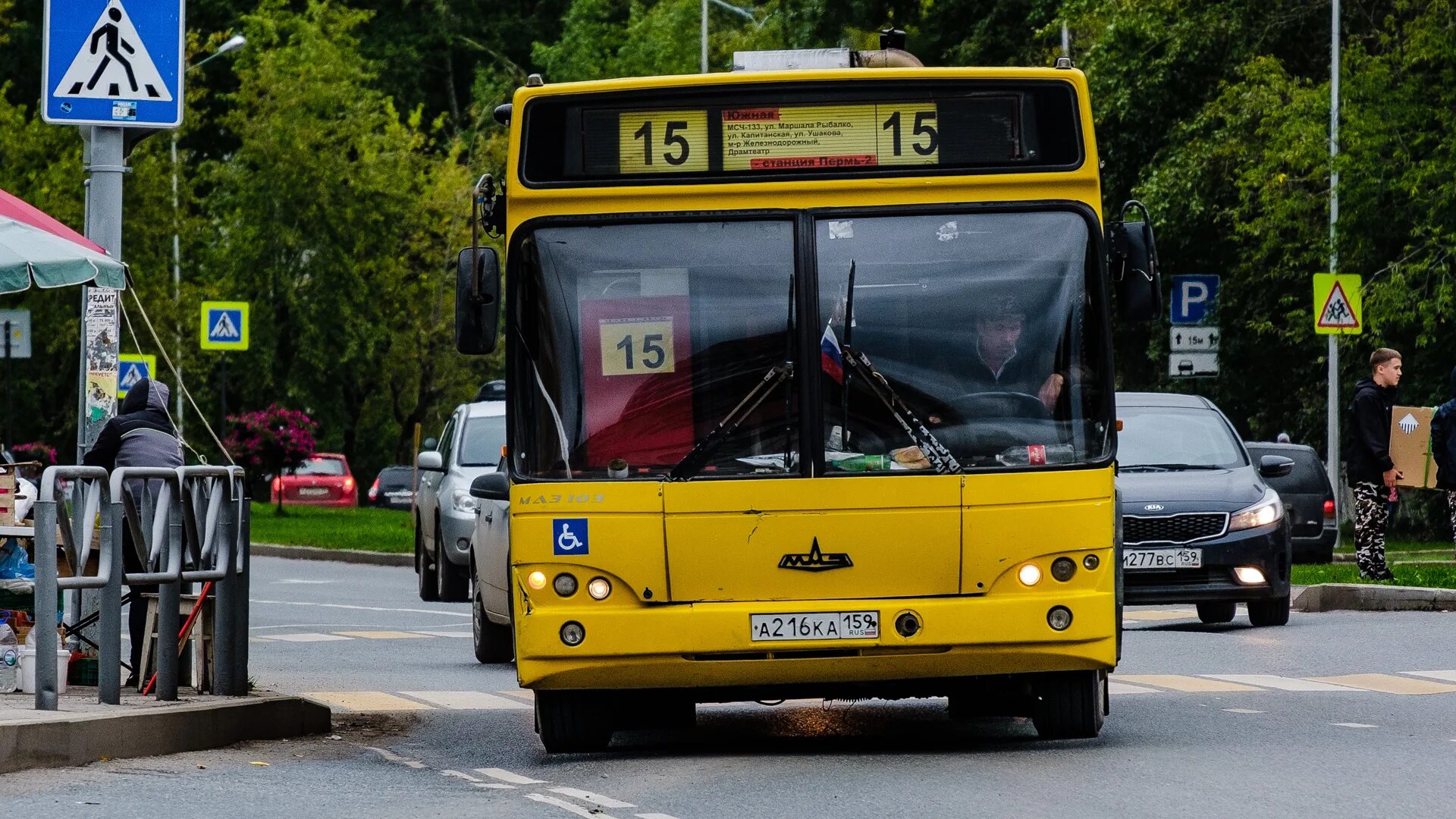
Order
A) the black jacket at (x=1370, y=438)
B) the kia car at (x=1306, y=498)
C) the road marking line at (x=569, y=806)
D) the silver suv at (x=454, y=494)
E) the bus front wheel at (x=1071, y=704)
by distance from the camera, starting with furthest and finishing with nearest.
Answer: the kia car at (x=1306, y=498)
the silver suv at (x=454, y=494)
the black jacket at (x=1370, y=438)
the bus front wheel at (x=1071, y=704)
the road marking line at (x=569, y=806)

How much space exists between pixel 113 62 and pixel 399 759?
3928mm

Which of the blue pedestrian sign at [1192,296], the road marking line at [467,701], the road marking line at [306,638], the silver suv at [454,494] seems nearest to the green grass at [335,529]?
the silver suv at [454,494]

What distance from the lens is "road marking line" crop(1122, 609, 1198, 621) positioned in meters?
19.6

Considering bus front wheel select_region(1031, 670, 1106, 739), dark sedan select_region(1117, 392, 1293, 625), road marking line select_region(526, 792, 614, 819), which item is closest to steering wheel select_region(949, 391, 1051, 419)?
bus front wheel select_region(1031, 670, 1106, 739)

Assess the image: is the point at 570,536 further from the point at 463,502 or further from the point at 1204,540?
the point at 463,502

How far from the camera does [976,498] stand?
10375 mm

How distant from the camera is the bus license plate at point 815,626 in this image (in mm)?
10359

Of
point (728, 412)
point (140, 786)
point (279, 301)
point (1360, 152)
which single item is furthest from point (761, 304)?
point (279, 301)

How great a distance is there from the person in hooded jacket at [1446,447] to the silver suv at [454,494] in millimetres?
7574

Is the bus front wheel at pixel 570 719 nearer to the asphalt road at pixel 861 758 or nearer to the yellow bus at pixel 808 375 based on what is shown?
the asphalt road at pixel 861 758

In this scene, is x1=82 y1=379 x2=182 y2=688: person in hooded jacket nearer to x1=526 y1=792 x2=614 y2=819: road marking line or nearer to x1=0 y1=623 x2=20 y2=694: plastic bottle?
x1=0 y1=623 x2=20 y2=694: plastic bottle

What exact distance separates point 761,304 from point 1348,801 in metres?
3.10

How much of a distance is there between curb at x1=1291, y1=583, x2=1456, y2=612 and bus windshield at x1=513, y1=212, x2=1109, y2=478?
9.40 metres

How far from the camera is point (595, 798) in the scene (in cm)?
931
